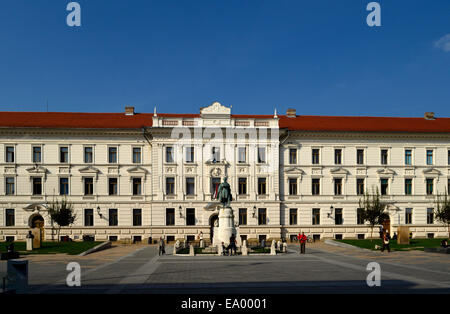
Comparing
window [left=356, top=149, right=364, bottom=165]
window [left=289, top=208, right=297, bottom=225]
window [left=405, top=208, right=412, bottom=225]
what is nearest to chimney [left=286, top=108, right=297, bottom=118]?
window [left=356, top=149, right=364, bottom=165]

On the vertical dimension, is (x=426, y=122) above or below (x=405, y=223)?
above

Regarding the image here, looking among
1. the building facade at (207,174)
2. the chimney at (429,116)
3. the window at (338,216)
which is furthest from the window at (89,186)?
the chimney at (429,116)

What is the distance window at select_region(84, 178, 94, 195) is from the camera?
49.4m

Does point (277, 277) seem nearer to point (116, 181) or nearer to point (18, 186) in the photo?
Answer: point (116, 181)

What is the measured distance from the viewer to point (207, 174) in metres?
49.3

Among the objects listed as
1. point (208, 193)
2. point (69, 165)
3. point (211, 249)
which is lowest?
point (211, 249)

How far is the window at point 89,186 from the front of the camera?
49.4 m

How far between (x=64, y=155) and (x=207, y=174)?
602 inches

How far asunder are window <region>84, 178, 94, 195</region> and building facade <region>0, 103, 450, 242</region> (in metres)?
0.11

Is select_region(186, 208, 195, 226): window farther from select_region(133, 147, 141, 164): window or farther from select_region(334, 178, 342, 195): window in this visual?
select_region(334, 178, 342, 195): window

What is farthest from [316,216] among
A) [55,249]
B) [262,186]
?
[55,249]

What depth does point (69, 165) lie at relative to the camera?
4903 cm
